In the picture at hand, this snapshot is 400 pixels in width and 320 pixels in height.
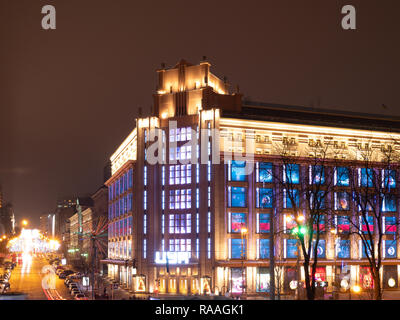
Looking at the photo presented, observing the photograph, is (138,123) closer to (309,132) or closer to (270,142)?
(270,142)

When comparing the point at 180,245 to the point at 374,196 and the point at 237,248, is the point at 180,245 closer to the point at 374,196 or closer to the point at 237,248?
the point at 237,248

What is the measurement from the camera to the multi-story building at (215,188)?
9250 centimetres

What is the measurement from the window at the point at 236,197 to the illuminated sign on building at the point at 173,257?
1084 cm

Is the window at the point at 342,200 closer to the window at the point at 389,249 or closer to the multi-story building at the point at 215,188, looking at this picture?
the multi-story building at the point at 215,188

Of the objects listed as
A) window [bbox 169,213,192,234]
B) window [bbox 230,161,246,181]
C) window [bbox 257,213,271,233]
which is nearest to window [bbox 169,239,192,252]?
window [bbox 169,213,192,234]

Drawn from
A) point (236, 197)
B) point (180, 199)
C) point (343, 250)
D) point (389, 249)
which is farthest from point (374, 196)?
point (180, 199)

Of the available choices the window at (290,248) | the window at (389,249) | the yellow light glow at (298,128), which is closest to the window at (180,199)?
the yellow light glow at (298,128)

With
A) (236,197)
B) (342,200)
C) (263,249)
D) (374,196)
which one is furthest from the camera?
(342,200)

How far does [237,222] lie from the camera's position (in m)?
93.0

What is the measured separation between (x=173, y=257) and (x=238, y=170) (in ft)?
58.4

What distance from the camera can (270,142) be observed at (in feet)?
322
